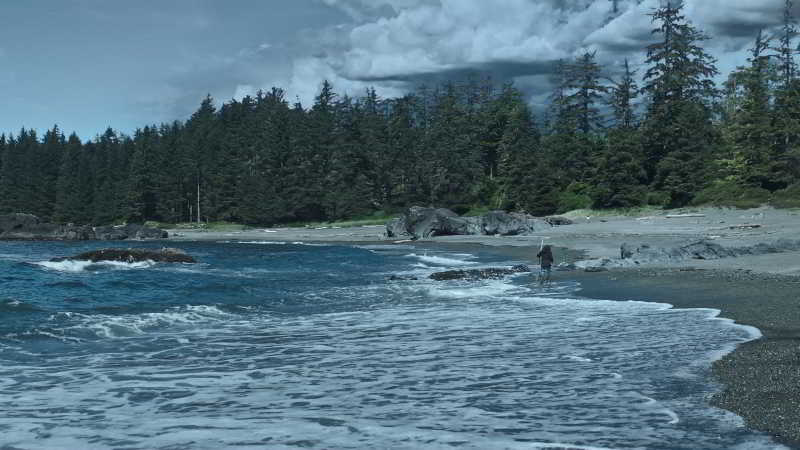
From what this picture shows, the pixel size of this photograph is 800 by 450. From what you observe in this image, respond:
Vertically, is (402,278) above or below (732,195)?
below

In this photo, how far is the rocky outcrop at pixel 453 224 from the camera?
47.5 metres

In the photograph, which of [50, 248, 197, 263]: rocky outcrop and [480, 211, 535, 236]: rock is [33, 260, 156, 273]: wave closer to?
[50, 248, 197, 263]: rocky outcrop

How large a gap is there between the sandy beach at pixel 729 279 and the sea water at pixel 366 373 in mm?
397

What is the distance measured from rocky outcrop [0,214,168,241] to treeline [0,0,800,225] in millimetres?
16250

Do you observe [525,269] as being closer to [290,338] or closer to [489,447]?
[290,338]

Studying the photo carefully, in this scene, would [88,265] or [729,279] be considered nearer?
[729,279]

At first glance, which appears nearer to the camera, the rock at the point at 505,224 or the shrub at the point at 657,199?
the rock at the point at 505,224

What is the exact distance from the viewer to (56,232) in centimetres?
6962

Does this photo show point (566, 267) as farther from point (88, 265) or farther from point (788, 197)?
point (788, 197)

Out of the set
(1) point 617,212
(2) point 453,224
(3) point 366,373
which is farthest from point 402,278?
(1) point 617,212

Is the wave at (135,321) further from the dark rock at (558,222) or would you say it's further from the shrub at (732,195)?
the shrub at (732,195)

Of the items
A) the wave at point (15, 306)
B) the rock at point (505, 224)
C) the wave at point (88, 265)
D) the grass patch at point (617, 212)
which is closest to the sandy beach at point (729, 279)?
the rock at point (505, 224)

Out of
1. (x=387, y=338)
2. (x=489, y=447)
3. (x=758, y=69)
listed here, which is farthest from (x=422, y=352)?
(x=758, y=69)

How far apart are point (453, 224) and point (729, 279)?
112 feet
